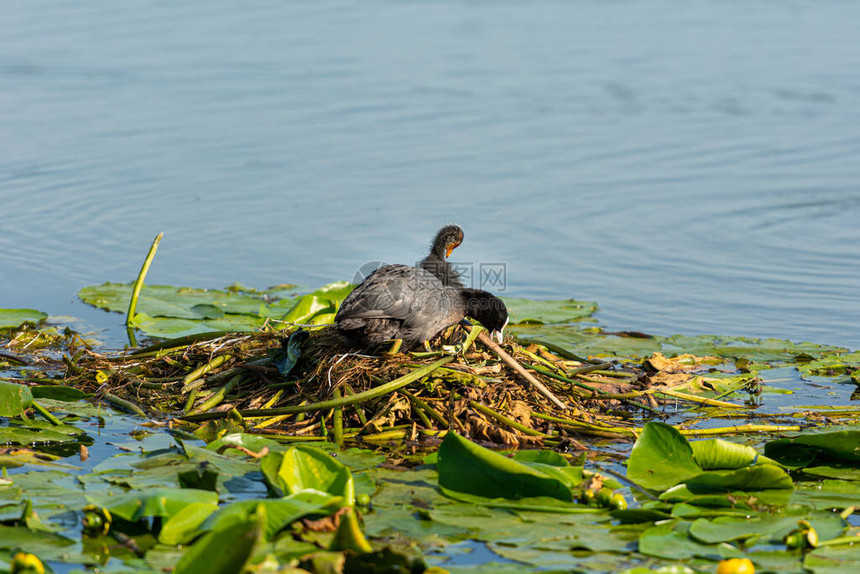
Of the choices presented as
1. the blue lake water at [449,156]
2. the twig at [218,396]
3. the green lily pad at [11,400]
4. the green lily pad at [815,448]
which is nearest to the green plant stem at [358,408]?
the twig at [218,396]

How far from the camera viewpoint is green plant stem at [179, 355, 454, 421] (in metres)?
5.14

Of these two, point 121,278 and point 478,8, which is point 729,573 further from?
point 478,8

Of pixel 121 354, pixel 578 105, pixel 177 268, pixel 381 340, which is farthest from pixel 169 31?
pixel 381 340

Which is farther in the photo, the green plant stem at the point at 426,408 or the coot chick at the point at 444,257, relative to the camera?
the coot chick at the point at 444,257

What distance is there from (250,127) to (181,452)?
917 cm

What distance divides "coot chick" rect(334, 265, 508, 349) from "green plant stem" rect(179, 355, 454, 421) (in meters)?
0.43

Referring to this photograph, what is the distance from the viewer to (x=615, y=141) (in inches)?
516

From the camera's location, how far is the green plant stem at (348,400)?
5.14m

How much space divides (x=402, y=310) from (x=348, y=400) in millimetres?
812

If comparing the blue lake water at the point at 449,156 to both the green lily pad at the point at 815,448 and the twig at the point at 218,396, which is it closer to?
the twig at the point at 218,396

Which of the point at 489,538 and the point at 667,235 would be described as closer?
the point at 489,538

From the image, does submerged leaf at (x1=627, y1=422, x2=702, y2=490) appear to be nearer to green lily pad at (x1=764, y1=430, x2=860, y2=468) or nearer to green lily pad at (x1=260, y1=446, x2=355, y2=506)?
green lily pad at (x1=764, y1=430, x2=860, y2=468)

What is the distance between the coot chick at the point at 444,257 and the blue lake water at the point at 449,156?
5.30 ft

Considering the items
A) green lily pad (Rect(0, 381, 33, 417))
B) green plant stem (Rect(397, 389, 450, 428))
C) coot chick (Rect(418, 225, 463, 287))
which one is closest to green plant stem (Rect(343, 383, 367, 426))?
green plant stem (Rect(397, 389, 450, 428))
